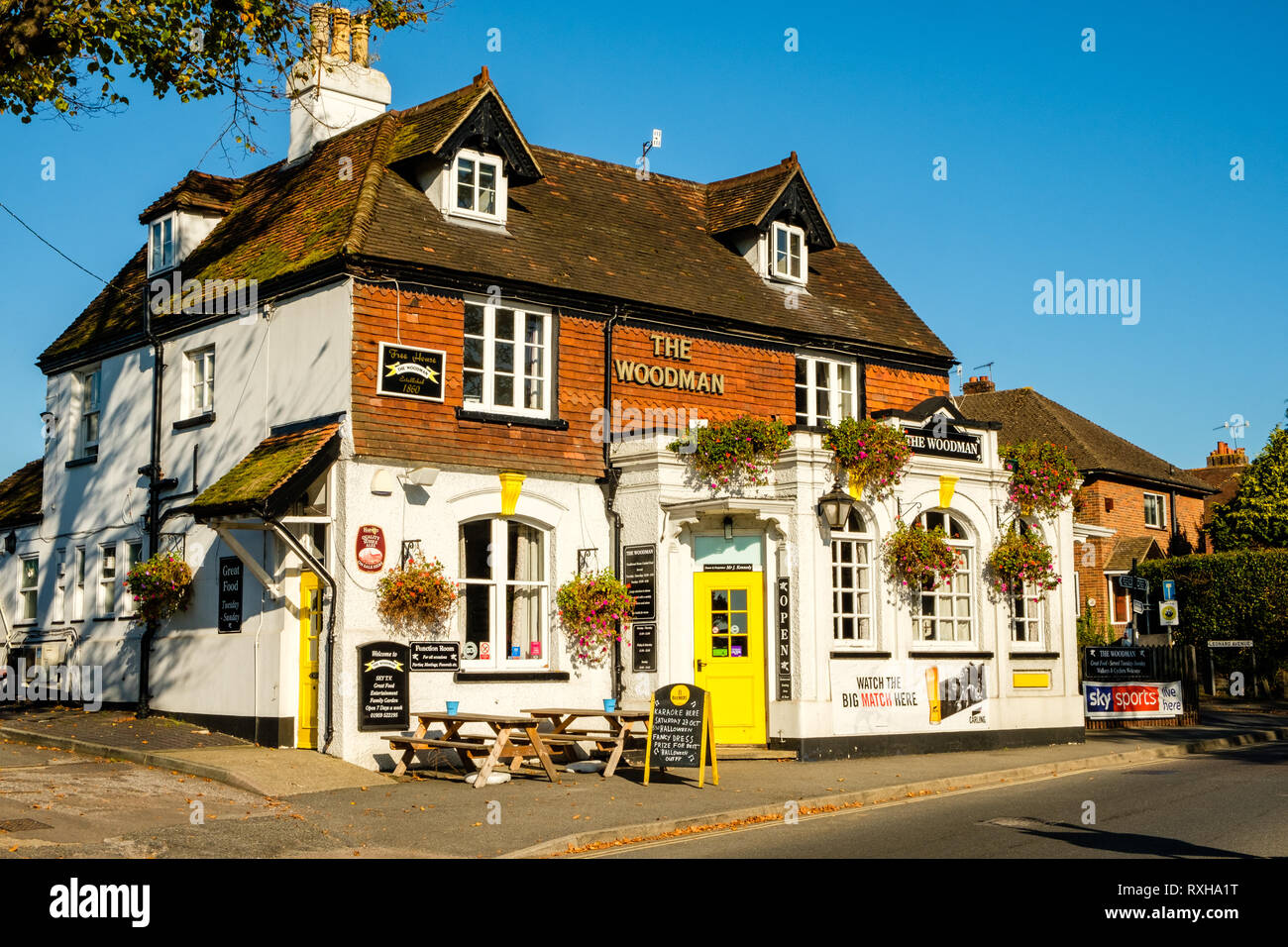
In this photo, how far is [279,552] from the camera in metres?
17.9

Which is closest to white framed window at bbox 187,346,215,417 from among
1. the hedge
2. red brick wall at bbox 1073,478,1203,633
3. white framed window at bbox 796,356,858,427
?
white framed window at bbox 796,356,858,427

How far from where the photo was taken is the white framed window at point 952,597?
21.0 m

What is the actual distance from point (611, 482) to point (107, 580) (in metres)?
8.78

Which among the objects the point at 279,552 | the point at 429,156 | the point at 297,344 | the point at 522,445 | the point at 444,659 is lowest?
the point at 444,659

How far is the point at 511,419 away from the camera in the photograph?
1883cm

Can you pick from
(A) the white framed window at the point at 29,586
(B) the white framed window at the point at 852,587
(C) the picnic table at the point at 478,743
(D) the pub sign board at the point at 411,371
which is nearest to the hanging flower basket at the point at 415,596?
(C) the picnic table at the point at 478,743

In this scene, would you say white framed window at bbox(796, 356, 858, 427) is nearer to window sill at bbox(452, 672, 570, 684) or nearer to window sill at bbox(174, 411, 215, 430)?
window sill at bbox(452, 672, 570, 684)

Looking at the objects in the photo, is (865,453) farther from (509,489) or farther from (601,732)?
(601,732)

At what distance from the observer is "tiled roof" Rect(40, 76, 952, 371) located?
19.0 meters

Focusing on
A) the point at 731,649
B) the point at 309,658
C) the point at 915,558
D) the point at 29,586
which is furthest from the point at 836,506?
the point at 29,586

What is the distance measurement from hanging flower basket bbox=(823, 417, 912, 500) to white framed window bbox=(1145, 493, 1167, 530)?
2551 centimetres
